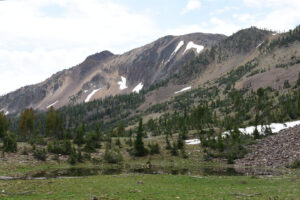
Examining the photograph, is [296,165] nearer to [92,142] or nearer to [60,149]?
[60,149]

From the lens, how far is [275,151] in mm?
66188

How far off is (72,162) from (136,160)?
1961 cm

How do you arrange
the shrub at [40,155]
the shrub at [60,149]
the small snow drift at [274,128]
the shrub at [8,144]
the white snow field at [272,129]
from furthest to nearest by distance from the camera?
the white snow field at [272,129], the small snow drift at [274,128], the shrub at [60,149], the shrub at [8,144], the shrub at [40,155]

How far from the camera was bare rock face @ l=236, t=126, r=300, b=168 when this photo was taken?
59306 mm

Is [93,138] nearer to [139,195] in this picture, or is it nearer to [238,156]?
[238,156]

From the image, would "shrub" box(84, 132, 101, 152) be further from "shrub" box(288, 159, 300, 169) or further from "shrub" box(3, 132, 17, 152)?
"shrub" box(288, 159, 300, 169)

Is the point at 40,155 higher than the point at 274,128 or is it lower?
lower

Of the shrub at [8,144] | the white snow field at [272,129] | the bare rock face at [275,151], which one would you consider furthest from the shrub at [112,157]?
the bare rock face at [275,151]

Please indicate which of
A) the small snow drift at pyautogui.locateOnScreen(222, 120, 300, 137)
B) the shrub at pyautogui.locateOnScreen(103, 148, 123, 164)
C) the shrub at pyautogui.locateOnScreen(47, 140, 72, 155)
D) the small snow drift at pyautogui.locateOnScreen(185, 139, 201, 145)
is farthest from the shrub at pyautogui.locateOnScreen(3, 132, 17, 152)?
the small snow drift at pyautogui.locateOnScreen(222, 120, 300, 137)

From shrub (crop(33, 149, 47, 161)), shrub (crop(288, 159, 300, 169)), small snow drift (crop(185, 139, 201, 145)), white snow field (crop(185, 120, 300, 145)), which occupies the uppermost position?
white snow field (crop(185, 120, 300, 145))

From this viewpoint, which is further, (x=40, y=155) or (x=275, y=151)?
(x=40, y=155)

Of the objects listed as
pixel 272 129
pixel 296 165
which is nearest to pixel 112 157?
pixel 296 165

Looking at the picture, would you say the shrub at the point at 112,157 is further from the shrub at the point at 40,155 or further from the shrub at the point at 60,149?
the shrub at the point at 40,155

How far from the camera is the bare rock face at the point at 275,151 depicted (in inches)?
2335
